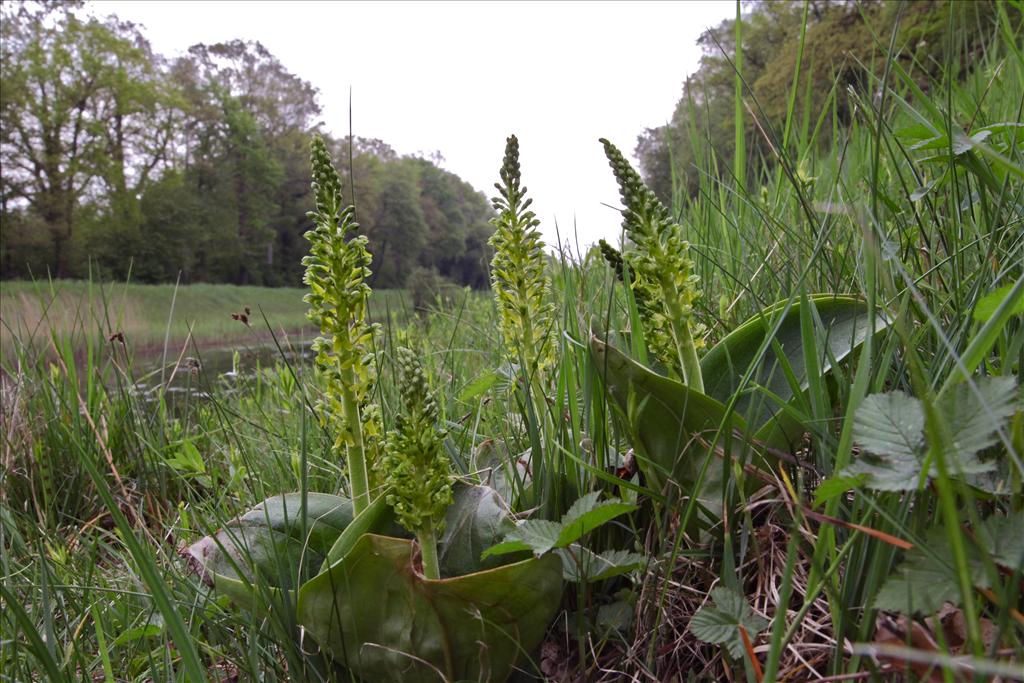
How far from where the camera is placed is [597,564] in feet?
3.45

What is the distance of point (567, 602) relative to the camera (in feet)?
3.77

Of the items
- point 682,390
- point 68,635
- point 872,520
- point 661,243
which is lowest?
point 68,635

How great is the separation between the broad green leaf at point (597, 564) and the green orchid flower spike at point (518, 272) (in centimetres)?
39

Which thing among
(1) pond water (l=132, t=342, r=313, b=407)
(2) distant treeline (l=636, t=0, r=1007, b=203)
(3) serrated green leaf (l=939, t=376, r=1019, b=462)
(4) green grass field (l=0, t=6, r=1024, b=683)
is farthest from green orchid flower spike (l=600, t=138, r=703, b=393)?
(1) pond water (l=132, t=342, r=313, b=407)

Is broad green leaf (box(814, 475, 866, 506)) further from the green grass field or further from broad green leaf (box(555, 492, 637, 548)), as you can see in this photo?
broad green leaf (box(555, 492, 637, 548))

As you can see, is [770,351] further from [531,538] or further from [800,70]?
[800,70]

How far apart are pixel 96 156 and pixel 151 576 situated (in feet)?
132

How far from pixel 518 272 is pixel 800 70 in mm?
2020

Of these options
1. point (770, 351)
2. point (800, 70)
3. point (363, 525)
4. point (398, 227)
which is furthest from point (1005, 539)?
point (398, 227)

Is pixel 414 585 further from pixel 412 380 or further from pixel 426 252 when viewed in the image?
pixel 426 252

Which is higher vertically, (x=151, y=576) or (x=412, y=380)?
(x=412, y=380)

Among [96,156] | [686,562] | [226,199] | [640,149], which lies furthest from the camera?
[226,199]

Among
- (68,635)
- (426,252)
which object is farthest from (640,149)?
(426,252)

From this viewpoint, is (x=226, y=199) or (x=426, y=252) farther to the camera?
(x=426, y=252)
